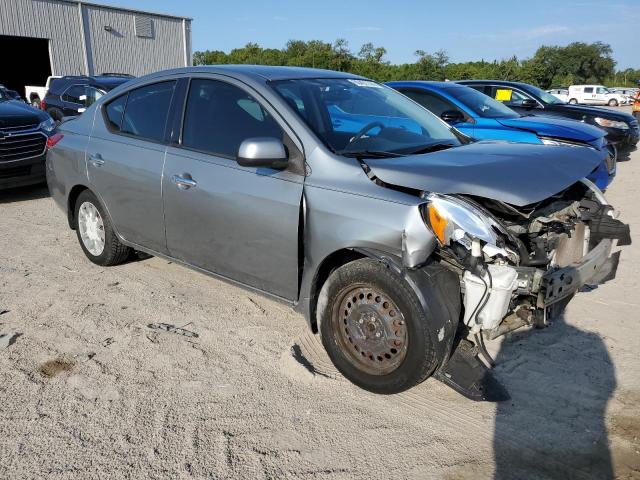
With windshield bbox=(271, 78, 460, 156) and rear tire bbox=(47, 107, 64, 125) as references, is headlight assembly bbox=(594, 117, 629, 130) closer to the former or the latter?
windshield bbox=(271, 78, 460, 156)

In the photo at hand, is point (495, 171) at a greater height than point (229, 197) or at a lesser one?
greater

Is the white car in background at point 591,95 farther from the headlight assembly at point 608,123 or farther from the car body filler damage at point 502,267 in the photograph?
the car body filler damage at point 502,267

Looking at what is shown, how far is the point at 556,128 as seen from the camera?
7613 mm

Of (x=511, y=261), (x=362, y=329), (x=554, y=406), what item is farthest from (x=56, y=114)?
(x=554, y=406)

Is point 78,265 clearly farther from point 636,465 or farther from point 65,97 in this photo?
point 65,97

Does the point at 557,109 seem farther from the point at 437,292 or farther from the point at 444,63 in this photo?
the point at 444,63

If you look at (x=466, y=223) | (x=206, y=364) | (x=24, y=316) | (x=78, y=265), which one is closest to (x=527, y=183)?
(x=466, y=223)

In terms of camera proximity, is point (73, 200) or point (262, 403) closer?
point (262, 403)

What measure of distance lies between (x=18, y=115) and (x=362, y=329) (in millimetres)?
7321

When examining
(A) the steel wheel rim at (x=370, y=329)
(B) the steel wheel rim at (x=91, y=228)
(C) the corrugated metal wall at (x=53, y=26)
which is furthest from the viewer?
(C) the corrugated metal wall at (x=53, y=26)

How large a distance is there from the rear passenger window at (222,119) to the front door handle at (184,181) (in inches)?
8.9

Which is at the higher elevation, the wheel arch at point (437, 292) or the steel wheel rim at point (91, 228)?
the wheel arch at point (437, 292)

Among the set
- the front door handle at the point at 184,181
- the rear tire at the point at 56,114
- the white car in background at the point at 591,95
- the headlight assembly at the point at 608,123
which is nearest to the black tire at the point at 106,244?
the front door handle at the point at 184,181

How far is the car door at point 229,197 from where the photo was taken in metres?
3.35
